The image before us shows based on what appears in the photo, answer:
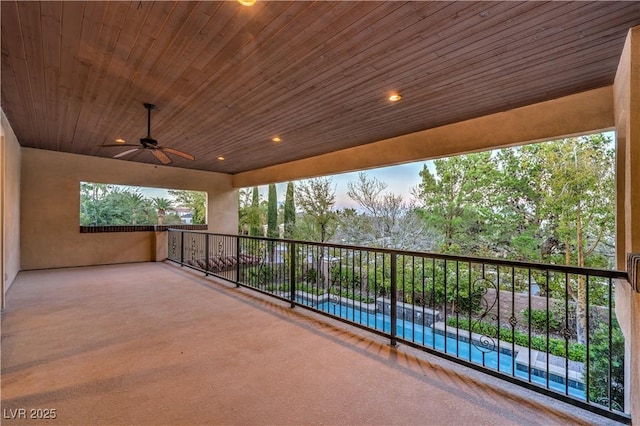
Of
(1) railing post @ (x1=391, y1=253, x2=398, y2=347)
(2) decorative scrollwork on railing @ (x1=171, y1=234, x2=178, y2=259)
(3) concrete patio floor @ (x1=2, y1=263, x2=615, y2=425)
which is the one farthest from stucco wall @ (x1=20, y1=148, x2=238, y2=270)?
(1) railing post @ (x1=391, y1=253, x2=398, y2=347)

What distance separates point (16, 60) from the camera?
2588 mm

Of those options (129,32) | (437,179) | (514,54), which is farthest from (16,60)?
(437,179)

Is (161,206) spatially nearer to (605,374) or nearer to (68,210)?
(68,210)

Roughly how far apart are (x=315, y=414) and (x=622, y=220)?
3277mm

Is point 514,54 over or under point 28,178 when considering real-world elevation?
over

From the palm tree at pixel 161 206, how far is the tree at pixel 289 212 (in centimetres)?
531

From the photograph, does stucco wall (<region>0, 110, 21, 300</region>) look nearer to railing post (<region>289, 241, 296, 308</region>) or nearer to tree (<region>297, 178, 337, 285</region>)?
railing post (<region>289, 241, 296, 308</region>)

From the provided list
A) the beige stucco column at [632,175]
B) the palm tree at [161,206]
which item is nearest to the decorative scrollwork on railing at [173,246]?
the palm tree at [161,206]

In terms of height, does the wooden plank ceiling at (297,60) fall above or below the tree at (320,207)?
above

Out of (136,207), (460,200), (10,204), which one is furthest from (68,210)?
(460,200)

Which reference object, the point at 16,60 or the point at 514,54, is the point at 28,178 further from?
the point at 514,54

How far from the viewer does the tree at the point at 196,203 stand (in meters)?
8.89

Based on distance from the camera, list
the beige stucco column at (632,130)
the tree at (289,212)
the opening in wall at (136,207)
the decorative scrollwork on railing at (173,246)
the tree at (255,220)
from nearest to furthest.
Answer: the beige stucco column at (632,130) < the opening in wall at (136,207) < the decorative scrollwork on railing at (173,246) < the tree at (289,212) < the tree at (255,220)

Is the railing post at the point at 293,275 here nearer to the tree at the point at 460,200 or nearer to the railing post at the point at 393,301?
the railing post at the point at 393,301
